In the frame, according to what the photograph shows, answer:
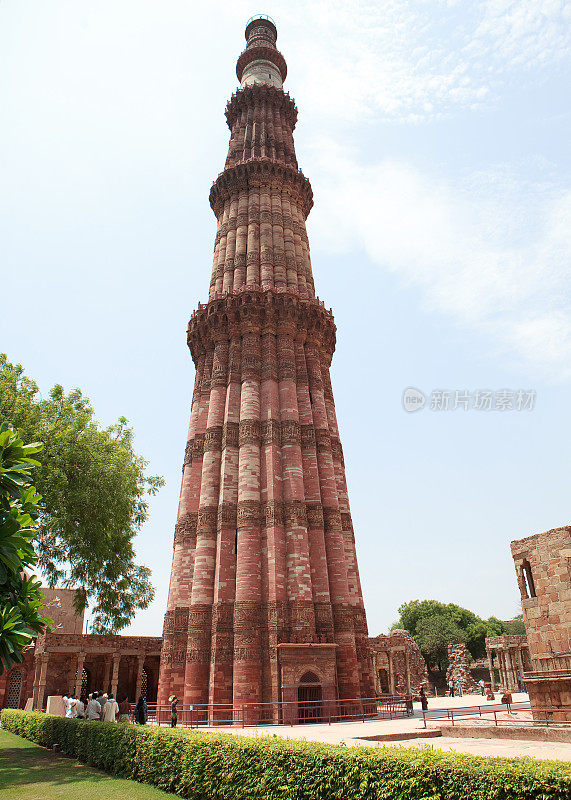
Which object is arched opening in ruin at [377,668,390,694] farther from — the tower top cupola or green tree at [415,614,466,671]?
the tower top cupola

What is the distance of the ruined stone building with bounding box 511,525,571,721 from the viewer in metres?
15.3

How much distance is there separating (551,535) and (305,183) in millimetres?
29287

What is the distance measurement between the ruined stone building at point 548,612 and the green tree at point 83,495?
1458 centimetres

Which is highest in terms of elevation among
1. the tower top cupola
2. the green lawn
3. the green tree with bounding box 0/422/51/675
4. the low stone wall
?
the tower top cupola

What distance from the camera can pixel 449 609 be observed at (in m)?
81.8

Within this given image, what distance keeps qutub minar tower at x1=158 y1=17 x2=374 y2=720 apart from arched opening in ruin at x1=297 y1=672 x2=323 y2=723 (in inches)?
3.1

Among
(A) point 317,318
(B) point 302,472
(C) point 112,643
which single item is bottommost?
(C) point 112,643

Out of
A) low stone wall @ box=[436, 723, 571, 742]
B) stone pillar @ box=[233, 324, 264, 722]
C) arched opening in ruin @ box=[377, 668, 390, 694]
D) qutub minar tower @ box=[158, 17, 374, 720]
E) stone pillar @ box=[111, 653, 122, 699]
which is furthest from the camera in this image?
arched opening in ruin @ box=[377, 668, 390, 694]

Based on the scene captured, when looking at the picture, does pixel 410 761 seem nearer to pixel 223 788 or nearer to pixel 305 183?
pixel 223 788

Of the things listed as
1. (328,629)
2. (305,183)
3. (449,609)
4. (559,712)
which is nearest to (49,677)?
(328,629)

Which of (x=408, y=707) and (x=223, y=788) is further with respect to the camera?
(x=408, y=707)

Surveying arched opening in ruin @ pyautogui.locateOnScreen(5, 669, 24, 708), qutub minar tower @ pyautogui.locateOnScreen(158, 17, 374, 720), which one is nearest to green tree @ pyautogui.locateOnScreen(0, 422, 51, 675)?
qutub minar tower @ pyautogui.locateOnScreen(158, 17, 374, 720)

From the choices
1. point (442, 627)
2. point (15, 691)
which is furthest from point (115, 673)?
point (442, 627)

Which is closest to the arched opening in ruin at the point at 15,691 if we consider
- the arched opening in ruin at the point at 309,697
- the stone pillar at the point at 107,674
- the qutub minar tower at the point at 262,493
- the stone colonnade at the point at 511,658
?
the stone pillar at the point at 107,674
